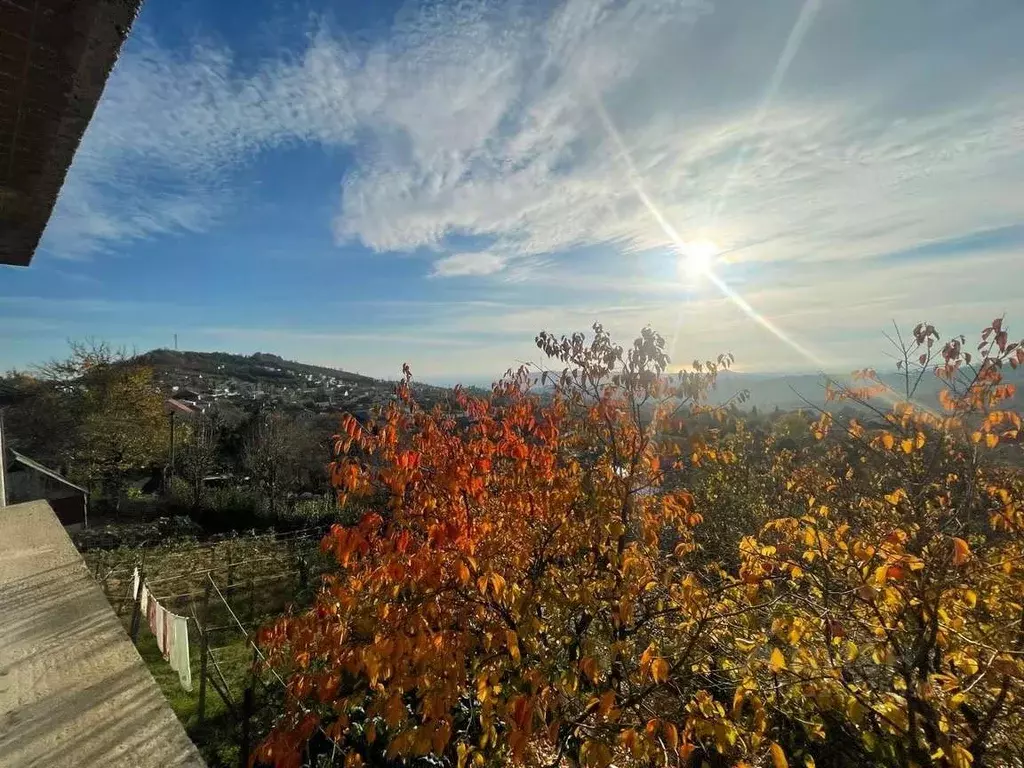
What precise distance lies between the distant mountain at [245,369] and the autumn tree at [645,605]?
2890 inches

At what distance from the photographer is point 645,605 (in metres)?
6.50

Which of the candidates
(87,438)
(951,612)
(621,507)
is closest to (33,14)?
(621,507)

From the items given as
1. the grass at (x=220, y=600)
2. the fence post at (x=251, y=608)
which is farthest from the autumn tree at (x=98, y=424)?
the fence post at (x=251, y=608)

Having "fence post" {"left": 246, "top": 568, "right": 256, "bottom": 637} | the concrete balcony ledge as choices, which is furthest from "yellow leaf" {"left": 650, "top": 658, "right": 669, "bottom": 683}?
"fence post" {"left": 246, "top": 568, "right": 256, "bottom": 637}

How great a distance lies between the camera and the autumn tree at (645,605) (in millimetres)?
4160

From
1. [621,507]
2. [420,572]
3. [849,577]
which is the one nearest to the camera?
[849,577]

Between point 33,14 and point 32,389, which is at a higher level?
point 33,14

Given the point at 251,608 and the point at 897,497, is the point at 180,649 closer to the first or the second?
the point at 251,608

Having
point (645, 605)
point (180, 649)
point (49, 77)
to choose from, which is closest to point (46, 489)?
point (180, 649)

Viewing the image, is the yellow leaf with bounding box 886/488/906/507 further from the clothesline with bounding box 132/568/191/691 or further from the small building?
the small building

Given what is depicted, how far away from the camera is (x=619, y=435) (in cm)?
709

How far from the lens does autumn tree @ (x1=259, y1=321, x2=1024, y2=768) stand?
4.16m

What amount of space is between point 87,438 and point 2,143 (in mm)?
35952

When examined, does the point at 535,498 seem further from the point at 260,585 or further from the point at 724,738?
the point at 260,585
